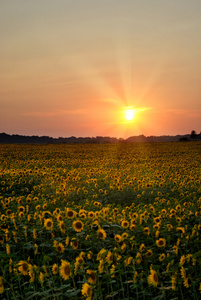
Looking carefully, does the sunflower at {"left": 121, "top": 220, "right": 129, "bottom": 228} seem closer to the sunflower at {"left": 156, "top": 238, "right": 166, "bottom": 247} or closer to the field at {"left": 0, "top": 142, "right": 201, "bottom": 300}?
the field at {"left": 0, "top": 142, "right": 201, "bottom": 300}

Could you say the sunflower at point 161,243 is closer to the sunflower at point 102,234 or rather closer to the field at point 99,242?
the field at point 99,242

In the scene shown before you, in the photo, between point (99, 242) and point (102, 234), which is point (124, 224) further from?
point (102, 234)

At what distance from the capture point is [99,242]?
6.01 m

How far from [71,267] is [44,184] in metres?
9.02

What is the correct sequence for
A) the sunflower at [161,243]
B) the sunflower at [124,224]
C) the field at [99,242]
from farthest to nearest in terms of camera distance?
the sunflower at [124,224] → the sunflower at [161,243] → the field at [99,242]

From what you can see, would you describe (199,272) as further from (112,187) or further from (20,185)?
(20,185)

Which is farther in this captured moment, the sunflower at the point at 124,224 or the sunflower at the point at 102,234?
the sunflower at the point at 124,224

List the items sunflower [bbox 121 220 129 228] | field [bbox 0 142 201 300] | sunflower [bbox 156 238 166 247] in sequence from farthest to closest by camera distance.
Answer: sunflower [bbox 121 220 129 228]
sunflower [bbox 156 238 166 247]
field [bbox 0 142 201 300]

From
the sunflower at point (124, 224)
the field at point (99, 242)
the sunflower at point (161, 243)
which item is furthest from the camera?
the sunflower at point (124, 224)

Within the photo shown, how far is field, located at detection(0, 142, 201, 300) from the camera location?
14.6ft

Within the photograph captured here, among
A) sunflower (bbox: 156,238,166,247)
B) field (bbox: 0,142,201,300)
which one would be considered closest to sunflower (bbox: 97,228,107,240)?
field (bbox: 0,142,201,300)

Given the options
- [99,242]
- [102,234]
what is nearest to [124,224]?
[99,242]

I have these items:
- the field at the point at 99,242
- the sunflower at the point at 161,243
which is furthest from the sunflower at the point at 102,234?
the sunflower at the point at 161,243

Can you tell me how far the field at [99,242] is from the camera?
14.6 feet
